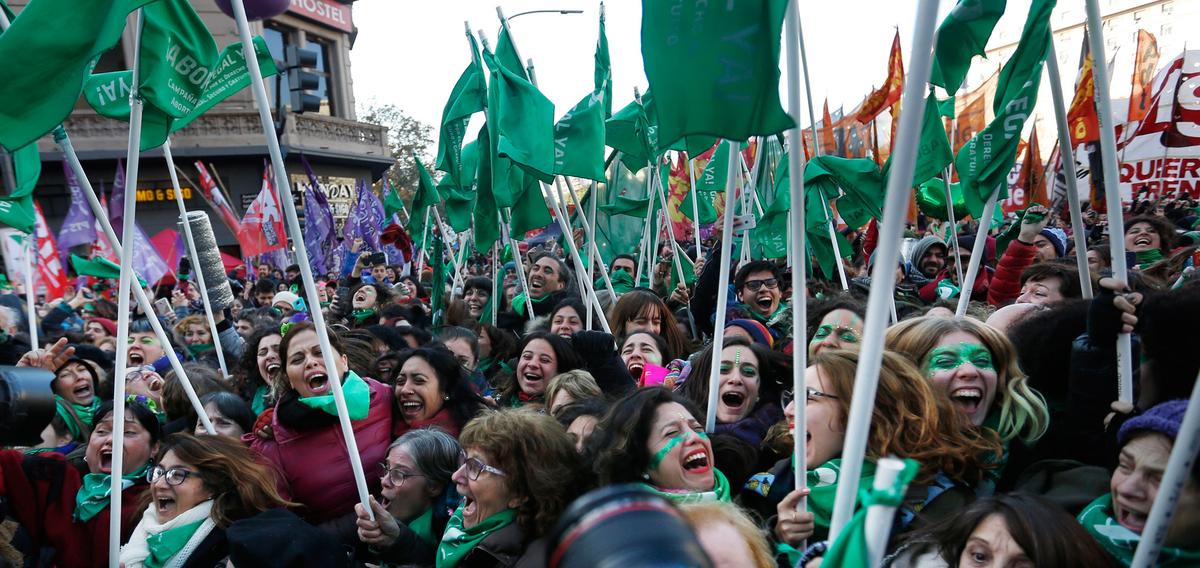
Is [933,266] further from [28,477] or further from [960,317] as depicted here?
[28,477]

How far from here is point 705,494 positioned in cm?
235

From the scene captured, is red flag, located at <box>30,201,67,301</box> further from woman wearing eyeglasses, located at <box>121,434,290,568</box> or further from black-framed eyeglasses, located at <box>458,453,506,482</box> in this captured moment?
black-framed eyeglasses, located at <box>458,453,506,482</box>

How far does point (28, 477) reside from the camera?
3.36 meters

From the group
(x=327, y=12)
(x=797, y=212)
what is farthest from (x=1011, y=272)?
(x=327, y=12)

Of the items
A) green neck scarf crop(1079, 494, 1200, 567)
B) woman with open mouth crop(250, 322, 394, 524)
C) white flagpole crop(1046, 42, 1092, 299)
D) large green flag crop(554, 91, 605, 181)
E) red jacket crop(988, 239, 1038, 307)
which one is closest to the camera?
green neck scarf crop(1079, 494, 1200, 567)

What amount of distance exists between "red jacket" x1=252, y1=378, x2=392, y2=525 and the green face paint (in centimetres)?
215

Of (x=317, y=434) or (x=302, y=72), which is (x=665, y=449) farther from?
(x=302, y=72)

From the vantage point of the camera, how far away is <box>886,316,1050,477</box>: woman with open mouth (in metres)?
2.67

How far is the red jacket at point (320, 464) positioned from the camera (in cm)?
329

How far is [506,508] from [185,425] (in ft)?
7.06

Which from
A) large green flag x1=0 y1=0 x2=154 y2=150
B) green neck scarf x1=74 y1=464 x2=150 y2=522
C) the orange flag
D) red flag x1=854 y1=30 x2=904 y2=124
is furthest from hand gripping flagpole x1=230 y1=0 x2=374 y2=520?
the orange flag

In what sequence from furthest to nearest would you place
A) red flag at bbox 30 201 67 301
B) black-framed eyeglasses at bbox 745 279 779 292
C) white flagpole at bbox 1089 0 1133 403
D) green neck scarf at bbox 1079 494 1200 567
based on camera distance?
red flag at bbox 30 201 67 301
black-framed eyeglasses at bbox 745 279 779 292
white flagpole at bbox 1089 0 1133 403
green neck scarf at bbox 1079 494 1200 567

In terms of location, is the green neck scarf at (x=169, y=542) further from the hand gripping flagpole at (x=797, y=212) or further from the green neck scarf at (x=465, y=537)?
the hand gripping flagpole at (x=797, y=212)

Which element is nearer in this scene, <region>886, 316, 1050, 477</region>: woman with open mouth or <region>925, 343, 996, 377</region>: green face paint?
<region>886, 316, 1050, 477</region>: woman with open mouth
